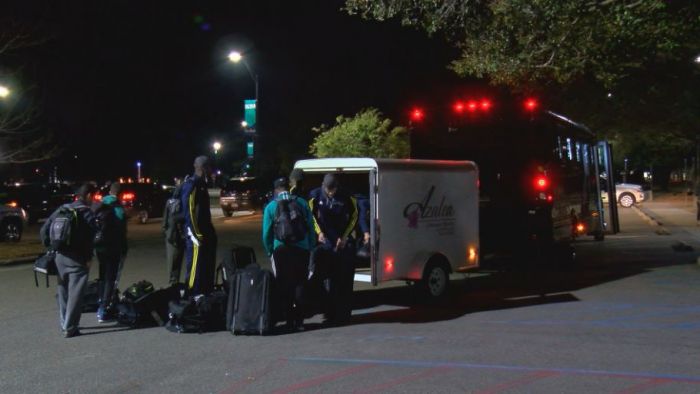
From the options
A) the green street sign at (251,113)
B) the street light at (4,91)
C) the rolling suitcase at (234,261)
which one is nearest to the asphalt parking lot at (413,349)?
the rolling suitcase at (234,261)

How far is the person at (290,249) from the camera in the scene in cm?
844

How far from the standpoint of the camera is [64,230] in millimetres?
8250

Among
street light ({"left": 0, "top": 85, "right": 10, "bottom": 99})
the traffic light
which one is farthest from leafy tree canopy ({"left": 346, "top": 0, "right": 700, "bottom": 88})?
street light ({"left": 0, "top": 85, "right": 10, "bottom": 99})

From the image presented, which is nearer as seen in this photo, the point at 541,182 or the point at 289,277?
the point at 289,277

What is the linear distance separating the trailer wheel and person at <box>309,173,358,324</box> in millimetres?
1722

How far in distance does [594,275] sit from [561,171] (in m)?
2.14

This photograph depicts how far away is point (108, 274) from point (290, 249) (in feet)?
8.43

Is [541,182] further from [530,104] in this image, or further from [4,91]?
[4,91]

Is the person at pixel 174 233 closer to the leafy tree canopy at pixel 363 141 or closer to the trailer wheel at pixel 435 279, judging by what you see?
the trailer wheel at pixel 435 279

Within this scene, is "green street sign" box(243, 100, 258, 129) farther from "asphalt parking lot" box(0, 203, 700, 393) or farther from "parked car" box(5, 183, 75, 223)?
"asphalt parking lot" box(0, 203, 700, 393)

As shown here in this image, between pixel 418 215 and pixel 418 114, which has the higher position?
pixel 418 114

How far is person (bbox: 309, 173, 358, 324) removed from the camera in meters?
9.04

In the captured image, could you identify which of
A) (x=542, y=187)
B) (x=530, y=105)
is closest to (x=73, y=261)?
(x=542, y=187)

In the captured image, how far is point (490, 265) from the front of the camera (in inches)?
617
